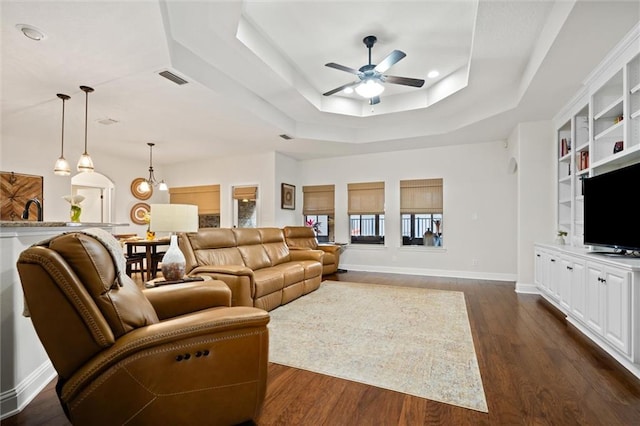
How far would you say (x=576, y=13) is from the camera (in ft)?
7.36

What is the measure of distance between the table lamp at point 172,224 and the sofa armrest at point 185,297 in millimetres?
483

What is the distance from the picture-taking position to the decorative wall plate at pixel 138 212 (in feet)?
23.6

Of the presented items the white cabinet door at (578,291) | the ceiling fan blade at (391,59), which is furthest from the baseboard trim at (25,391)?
the white cabinet door at (578,291)

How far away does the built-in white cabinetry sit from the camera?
7.23 ft

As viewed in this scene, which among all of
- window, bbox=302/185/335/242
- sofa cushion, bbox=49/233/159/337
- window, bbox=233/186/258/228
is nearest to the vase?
sofa cushion, bbox=49/233/159/337

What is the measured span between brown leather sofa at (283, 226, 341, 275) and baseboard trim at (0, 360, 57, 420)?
405 centimetres

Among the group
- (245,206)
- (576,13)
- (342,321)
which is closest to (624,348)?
(342,321)

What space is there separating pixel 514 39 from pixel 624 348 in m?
2.80

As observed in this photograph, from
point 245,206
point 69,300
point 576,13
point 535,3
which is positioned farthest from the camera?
point 245,206

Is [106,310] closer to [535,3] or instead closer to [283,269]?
[283,269]

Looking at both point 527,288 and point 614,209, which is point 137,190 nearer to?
point 527,288

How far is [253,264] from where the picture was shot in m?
4.32

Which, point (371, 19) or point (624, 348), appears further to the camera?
point (371, 19)

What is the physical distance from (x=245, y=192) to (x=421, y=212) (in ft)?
13.1
